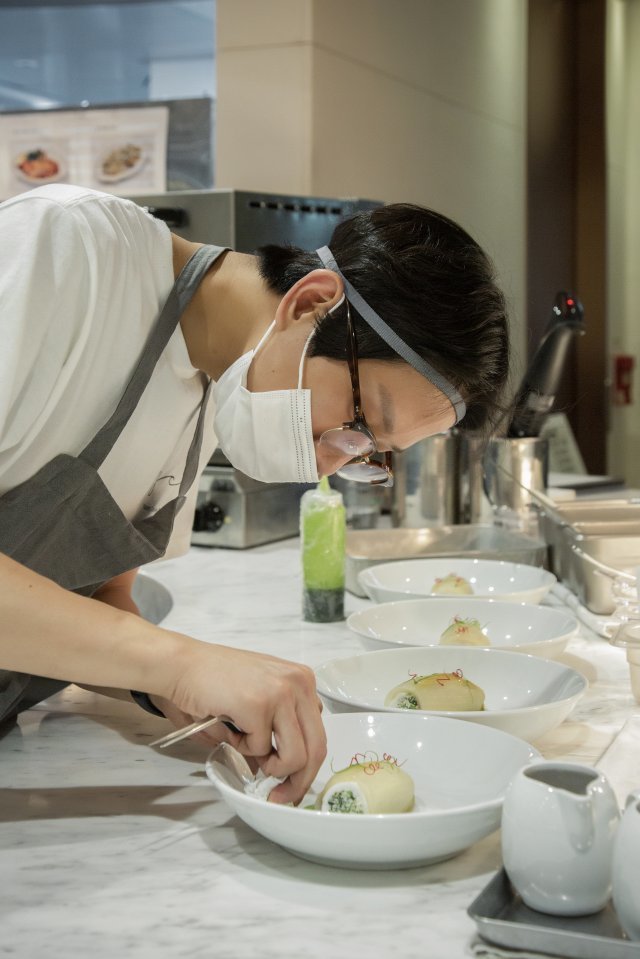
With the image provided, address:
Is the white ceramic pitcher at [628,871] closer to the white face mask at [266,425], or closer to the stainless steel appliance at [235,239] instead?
the white face mask at [266,425]

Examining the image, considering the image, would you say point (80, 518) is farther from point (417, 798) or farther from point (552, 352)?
point (552, 352)

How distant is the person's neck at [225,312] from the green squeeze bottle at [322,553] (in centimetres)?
50

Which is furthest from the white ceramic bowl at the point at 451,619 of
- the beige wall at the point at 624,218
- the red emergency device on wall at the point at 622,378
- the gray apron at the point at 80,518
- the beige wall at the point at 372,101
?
the red emergency device on wall at the point at 622,378

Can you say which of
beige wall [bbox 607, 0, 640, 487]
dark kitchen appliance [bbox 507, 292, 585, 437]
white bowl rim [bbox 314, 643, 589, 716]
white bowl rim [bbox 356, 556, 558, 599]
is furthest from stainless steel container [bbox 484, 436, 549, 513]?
beige wall [bbox 607, 0, 640, 487]

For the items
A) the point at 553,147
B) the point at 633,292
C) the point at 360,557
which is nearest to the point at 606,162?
the point at 553,147

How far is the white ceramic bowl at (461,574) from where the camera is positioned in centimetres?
191

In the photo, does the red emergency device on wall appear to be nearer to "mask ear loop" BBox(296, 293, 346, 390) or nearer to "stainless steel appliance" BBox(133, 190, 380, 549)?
"stainless steel appliance" BBox(133, 190, 380, 549)

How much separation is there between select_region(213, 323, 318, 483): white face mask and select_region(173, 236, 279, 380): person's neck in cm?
2

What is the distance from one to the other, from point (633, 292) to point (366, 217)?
5.27 meters

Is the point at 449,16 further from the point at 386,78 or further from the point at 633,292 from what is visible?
the point at 633,292

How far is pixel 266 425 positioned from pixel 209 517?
46.5 inches

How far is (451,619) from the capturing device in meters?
1.68

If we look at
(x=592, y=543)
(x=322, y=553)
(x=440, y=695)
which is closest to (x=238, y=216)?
(x=322, y=553)

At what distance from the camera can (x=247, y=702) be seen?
0.99 meters
